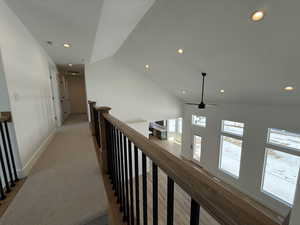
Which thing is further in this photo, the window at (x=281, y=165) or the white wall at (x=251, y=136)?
the white wall at (x=251, y=136)

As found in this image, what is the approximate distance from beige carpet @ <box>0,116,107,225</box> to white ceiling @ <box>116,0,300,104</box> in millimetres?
3112

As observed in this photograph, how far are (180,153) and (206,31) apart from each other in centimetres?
758

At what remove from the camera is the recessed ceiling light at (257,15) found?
2166 millimetres

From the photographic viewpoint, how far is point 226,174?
5.96 m

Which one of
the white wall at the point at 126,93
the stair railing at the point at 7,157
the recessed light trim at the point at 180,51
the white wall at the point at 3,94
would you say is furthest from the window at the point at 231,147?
the white wall at the point at 3,94

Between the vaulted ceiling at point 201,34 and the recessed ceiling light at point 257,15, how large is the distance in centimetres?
6

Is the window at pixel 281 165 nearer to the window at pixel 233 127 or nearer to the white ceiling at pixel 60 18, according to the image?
the window at pixel 233 127

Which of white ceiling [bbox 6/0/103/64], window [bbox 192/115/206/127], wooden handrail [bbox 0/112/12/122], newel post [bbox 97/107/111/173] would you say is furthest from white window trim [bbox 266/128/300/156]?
wooden handrail [bbox 0/112/12/122]

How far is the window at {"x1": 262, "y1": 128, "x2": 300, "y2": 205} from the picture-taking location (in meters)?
4.14

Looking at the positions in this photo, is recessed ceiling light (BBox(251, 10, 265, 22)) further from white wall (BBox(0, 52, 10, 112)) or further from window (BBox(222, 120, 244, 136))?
window (BBox(222, 120, 244, 136))

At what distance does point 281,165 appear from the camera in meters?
4.46

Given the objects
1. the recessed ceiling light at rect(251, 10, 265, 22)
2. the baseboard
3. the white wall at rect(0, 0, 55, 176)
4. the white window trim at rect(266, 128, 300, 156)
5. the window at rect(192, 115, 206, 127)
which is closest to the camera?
the white wall at rect(0, 0, 55, 176)

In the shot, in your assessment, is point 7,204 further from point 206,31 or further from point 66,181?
point 206,31

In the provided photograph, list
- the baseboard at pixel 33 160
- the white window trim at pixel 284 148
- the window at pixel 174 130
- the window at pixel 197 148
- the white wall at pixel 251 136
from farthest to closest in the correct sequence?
the window at pixel 174 130
the window at pixel 197 148
the white wall at pixel 251 136
the white window trim at pixel 284 148
the baseboard at pixel 33 160
